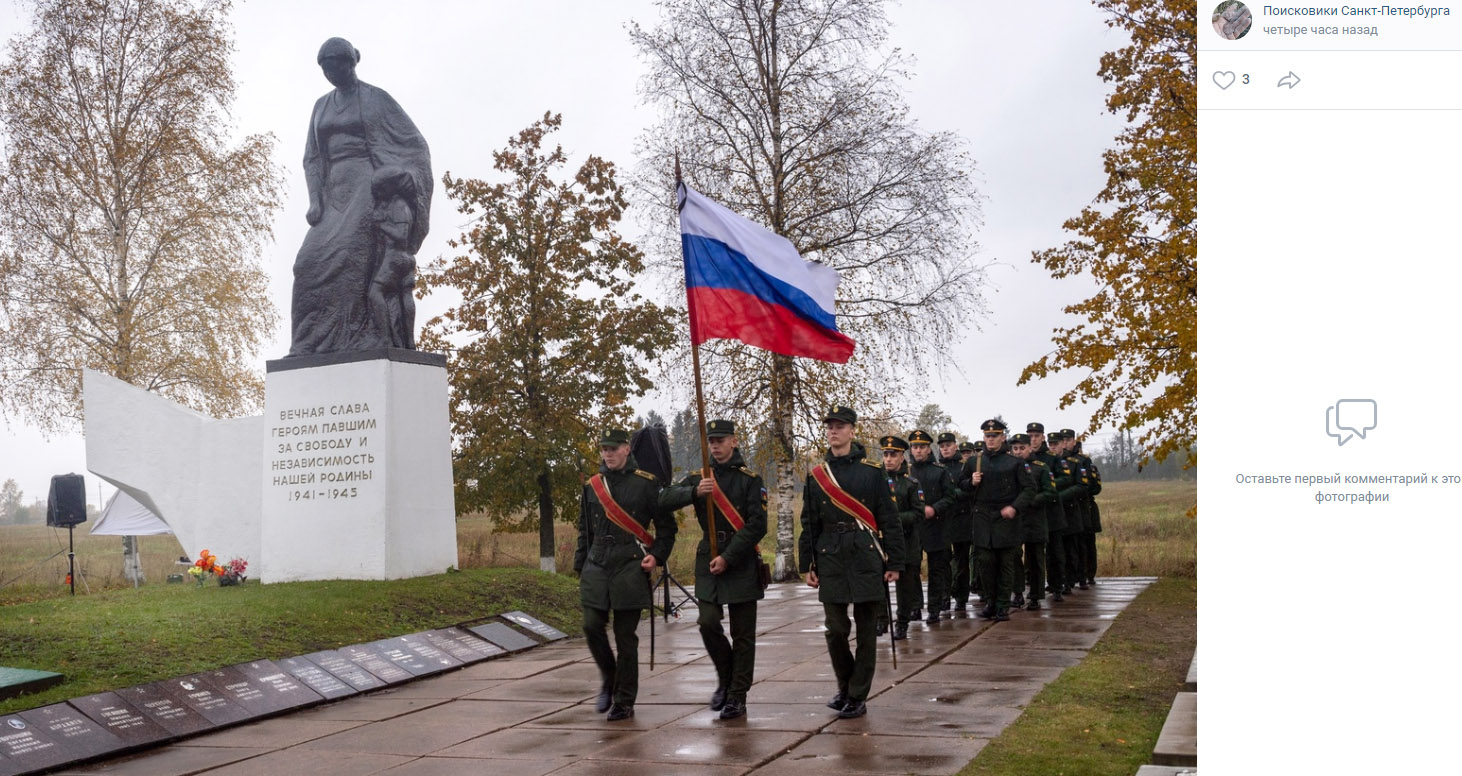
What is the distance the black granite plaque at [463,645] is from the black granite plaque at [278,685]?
1823 millimetres

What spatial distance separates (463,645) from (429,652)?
1.60 ft

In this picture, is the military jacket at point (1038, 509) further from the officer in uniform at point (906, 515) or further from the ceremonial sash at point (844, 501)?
the ceremonial sash at point (844, 501)

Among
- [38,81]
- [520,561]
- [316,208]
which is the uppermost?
[38,81]

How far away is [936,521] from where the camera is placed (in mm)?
12945

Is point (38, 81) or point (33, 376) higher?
point (38, 81)

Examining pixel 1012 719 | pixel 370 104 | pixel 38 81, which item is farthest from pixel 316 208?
pixel 38 81

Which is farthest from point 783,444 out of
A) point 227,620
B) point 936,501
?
point 227,620

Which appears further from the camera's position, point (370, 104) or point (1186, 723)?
point (370, 104)

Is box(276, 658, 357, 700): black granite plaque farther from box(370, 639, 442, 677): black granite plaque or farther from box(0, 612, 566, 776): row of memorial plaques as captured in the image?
box(370, 639, 442, 677): black granite plaque

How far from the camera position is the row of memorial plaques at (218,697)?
7477mm

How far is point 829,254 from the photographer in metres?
21.5

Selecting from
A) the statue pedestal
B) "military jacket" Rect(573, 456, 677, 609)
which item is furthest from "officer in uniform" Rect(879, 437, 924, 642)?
the statue pedestal

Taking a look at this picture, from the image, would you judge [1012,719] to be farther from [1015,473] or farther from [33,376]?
[33,376]

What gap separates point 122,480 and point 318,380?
3530mm
